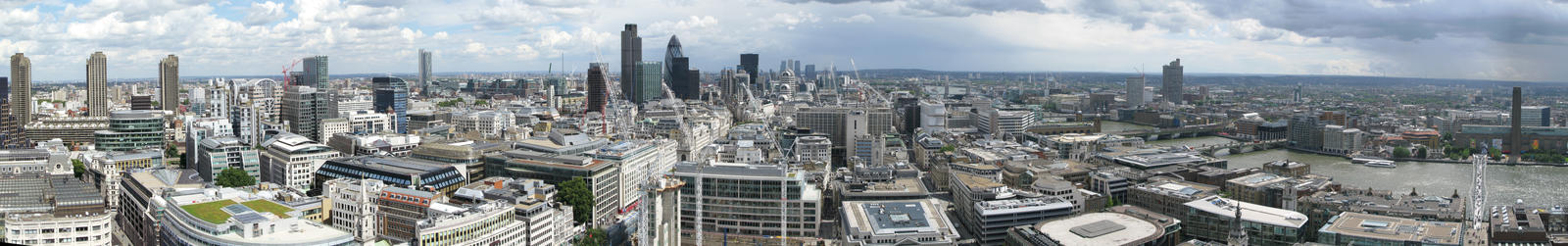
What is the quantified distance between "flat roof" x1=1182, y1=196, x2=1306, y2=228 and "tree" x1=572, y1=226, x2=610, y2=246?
945cm

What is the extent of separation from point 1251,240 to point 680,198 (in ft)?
28.9

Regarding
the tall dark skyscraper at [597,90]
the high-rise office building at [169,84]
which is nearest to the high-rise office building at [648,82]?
the tall dark skyscraper at [597,90]

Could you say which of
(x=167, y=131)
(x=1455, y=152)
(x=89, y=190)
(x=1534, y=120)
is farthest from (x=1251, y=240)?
(x=167, y=131)

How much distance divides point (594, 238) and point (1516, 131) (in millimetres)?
28751

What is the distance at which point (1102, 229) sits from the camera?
48.2 feet

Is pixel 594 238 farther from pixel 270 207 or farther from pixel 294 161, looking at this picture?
pixel 294 161

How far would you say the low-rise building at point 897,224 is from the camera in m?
13.7

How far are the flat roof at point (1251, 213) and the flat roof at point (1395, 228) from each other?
56 cm

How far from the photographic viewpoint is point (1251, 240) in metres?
15.8

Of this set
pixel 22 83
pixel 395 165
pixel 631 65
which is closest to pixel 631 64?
pixel 631 65

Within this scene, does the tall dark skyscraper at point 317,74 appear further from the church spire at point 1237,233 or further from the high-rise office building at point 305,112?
the church spire at point 1237,233

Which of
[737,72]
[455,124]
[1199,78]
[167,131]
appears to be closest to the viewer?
[167,131]

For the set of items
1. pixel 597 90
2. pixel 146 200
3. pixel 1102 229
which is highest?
pixel 597 90

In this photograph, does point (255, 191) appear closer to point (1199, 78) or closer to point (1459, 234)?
point (1459, 234)
